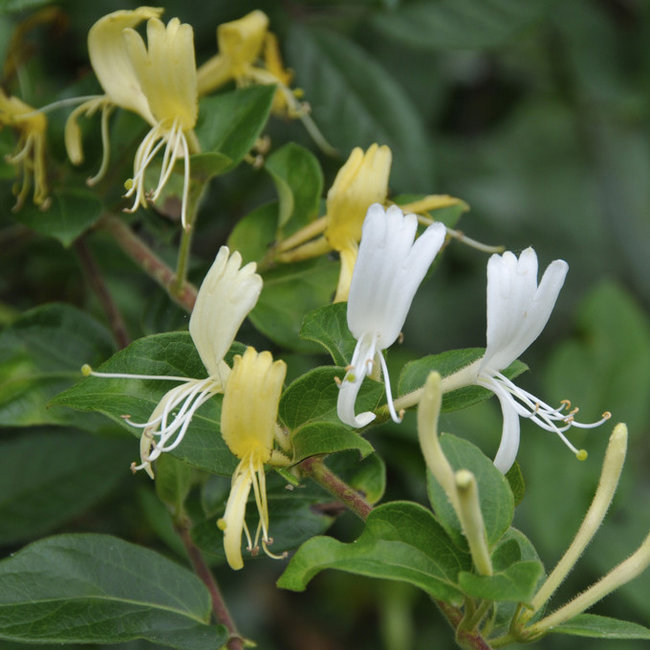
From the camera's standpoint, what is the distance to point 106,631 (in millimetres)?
746

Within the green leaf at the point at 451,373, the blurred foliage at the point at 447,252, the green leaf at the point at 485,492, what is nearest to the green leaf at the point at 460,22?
the blurred foliage at the point at 447,252

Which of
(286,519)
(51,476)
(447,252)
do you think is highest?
(286,519)

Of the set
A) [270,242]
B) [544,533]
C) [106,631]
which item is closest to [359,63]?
[270,242]

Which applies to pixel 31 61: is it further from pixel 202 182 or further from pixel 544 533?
pixel 544 533

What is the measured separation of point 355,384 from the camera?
2.10ft

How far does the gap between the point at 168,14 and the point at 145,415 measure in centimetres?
73

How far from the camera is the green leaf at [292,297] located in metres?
0.89

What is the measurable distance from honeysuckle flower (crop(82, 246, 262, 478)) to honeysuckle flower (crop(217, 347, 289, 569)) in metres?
0.03

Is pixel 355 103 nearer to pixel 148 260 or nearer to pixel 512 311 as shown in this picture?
pixel 148 260

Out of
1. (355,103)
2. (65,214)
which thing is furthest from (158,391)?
(355,103)

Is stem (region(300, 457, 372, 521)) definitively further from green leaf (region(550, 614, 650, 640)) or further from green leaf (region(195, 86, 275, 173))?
green leaf (region(195, 86, 275, 173))

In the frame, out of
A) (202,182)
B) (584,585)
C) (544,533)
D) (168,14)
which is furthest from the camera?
(584,585)

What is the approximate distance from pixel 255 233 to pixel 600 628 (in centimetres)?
50

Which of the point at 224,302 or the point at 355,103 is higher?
the point at 224,302
